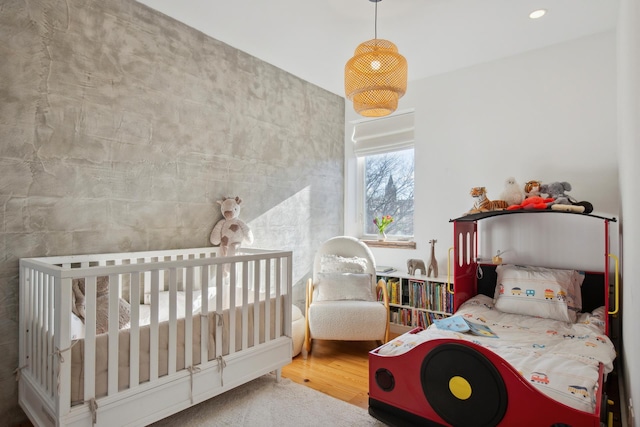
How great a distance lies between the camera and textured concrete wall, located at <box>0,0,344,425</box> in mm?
1947

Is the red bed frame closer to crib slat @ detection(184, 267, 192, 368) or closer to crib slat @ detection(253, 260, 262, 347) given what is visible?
crib slat @ detection(253, 260, 262, 347)

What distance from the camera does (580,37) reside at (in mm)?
2787

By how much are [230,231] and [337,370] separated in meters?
1.30

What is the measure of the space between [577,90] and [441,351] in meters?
2.37

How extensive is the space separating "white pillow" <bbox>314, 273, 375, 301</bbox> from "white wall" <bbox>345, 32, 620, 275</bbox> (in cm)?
76

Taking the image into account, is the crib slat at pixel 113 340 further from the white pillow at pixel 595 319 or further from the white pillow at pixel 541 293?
the white pillow at pixel 595 319

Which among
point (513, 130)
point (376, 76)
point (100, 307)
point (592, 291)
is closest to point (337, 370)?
point (100, 307)

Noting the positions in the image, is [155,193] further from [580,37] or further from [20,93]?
[580,37]

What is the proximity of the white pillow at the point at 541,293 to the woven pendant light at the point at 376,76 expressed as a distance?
1520 millimetres

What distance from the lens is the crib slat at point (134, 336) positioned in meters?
1.71

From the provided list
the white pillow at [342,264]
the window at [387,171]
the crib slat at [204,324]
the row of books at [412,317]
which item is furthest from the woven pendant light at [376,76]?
the row of books at [412,317]

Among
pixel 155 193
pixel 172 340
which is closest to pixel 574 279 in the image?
pixel 172 340

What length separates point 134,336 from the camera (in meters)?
1.72

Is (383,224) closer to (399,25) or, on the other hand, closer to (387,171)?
(387,171)
